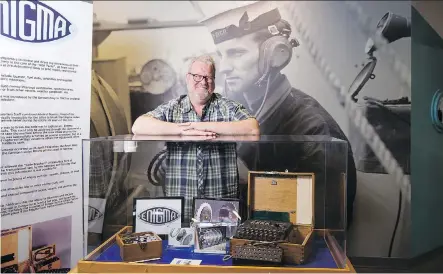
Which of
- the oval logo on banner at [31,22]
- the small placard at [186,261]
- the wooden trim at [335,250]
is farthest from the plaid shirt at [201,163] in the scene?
the oval logo on banner at [31,22]

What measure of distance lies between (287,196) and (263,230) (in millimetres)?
236

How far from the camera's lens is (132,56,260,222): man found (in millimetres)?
1851

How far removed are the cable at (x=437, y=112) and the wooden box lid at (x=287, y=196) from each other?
0.93 m

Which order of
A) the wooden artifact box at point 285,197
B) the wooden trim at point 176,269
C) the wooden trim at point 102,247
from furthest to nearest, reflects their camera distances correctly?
1. the wooden artifact box at point 285,197
2. the wooden trim at point 102,247
3. the wooden trim at point 176,269

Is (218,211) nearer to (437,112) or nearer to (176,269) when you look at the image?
(176,269)

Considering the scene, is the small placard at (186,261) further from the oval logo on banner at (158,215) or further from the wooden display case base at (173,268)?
the oval logo on banner at (158,215)

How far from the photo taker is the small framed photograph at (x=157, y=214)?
176cm

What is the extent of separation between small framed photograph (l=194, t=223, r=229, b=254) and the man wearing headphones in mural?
2.59ft

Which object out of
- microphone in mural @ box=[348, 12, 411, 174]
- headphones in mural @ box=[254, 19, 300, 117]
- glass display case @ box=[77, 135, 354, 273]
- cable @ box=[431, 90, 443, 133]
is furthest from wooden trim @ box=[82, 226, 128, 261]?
cable @ box=[431, 90, 443, 133]

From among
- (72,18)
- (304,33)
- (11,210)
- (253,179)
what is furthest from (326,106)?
(11,210)

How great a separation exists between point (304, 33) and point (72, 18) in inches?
52.1

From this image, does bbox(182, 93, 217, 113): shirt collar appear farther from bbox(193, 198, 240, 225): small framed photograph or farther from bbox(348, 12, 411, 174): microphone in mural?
bbox(348, 12, 411, 174): microphone in mural

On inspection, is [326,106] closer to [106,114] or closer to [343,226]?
[343,226]

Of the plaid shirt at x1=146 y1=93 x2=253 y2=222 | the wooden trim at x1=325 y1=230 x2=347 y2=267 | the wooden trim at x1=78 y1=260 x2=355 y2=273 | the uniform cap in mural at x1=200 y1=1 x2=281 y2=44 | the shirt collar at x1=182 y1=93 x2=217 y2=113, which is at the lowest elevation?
the wooden trim at x1=78 y1=260 x2=355 y2=273
